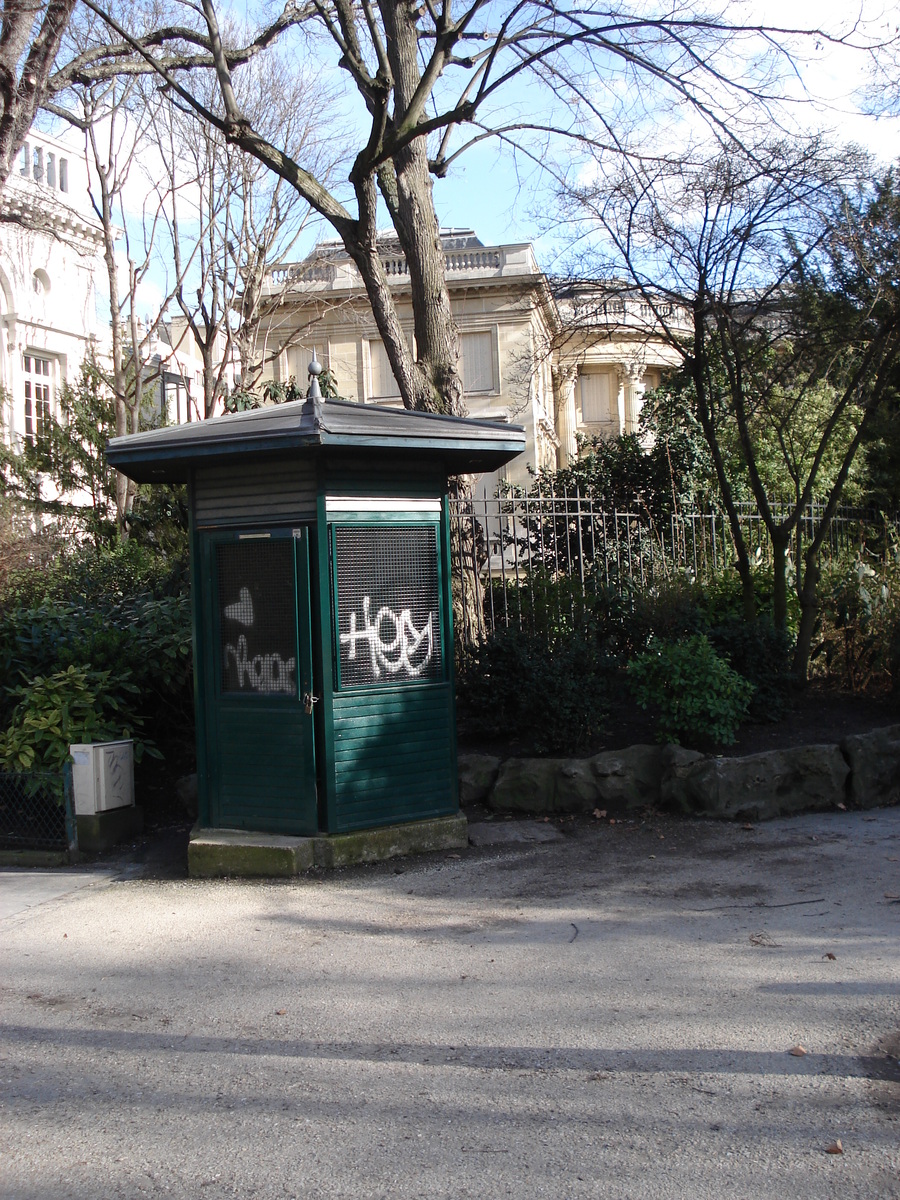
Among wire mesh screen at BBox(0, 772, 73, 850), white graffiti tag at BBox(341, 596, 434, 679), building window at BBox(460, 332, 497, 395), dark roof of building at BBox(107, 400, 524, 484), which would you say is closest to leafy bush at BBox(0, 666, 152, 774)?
wire mesh screen at BBox(0, 772, 73, 850)

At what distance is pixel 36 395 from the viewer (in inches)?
1095

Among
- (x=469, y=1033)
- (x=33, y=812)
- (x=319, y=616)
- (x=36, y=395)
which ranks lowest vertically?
(x=469, y=1033)

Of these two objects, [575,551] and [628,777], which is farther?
[575,551]

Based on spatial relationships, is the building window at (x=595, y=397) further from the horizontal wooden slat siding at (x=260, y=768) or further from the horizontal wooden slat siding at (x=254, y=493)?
the horizontal wooden slat siding at (x=260, y=768)

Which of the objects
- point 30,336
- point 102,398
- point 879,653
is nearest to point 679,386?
point 879,653

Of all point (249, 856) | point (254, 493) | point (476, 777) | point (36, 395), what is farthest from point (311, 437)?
point (36, 395)

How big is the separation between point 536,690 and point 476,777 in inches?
31.9

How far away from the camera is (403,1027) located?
4.28 m

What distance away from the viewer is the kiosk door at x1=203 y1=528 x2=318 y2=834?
6.83m

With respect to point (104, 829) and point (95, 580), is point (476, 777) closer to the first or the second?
point (104, 829)

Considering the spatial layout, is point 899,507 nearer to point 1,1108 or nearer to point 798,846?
point 798,846

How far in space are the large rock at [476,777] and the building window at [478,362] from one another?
29.7 metres

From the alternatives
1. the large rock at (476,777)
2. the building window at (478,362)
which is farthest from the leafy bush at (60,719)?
the building window at (478,362)

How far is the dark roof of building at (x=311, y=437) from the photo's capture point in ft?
21.1
